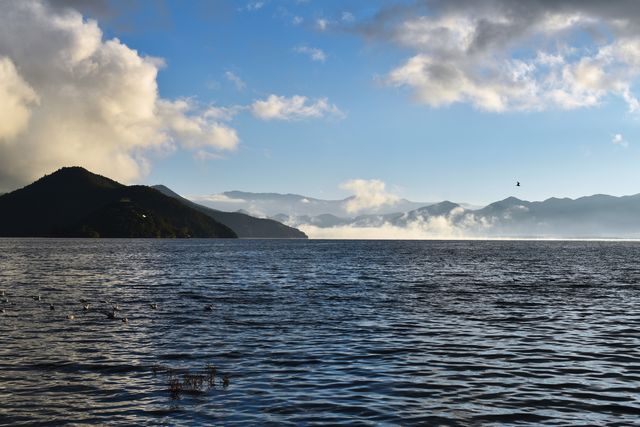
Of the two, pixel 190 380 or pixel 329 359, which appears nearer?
pixel 190 380

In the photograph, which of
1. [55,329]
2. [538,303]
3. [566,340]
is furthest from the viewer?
[538,303]

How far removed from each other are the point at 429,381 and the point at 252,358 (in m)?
9.02

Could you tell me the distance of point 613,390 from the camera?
→ 2298 cm

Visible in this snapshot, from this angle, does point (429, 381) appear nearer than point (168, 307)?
Yes

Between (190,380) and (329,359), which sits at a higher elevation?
(190,380)

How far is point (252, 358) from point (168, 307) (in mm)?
22761

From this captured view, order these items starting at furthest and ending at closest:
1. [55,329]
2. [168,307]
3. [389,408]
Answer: [168,307] → [55,329] → [389,408]

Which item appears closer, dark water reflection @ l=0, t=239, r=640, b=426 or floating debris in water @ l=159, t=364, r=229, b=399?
dark water reflection @ l=0, t=239, r=640, b=426

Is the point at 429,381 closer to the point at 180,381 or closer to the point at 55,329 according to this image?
the point at 180,381

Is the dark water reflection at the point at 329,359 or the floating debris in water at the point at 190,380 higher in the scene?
the floating debris in water at the point at 190,380

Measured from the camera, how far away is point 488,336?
3541 centimetres

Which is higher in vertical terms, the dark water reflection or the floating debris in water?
the floating debris in water

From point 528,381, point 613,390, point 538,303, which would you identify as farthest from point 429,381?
point 538,303

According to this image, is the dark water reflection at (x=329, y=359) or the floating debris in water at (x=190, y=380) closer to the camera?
the dark water reflection at (x=329, y=359)
